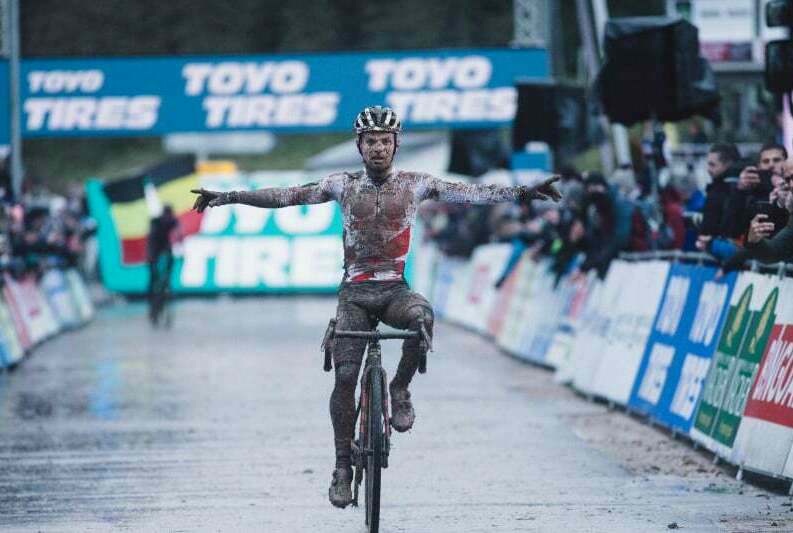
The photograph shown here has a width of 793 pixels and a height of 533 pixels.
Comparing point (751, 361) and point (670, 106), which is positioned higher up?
point (670, 106)

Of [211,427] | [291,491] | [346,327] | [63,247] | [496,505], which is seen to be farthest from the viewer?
[63,247]

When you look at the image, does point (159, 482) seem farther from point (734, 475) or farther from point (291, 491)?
point (734, 475)

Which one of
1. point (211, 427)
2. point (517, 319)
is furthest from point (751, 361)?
point (517, 319)

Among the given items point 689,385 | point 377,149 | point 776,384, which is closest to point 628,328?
point 689,385

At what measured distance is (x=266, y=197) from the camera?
930cm

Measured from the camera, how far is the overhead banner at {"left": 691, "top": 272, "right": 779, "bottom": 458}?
1136cm

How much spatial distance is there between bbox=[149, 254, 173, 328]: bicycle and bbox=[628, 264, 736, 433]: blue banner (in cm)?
1531

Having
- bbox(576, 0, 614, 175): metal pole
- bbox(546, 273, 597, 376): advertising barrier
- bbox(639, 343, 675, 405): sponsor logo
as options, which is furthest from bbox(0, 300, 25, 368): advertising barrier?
bbox(639, 343, 675, 405): sponsor logo

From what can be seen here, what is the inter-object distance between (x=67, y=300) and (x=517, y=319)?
10.1 m

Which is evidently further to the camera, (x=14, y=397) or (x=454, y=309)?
(x=454, y=309)

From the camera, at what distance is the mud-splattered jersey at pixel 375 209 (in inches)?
370

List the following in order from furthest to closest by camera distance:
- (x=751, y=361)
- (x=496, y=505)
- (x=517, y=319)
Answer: (x=517, y=319) < (x=751, y=361) < (x=496, y=505)

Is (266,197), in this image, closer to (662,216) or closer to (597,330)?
(597,330)

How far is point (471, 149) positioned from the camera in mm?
30875
